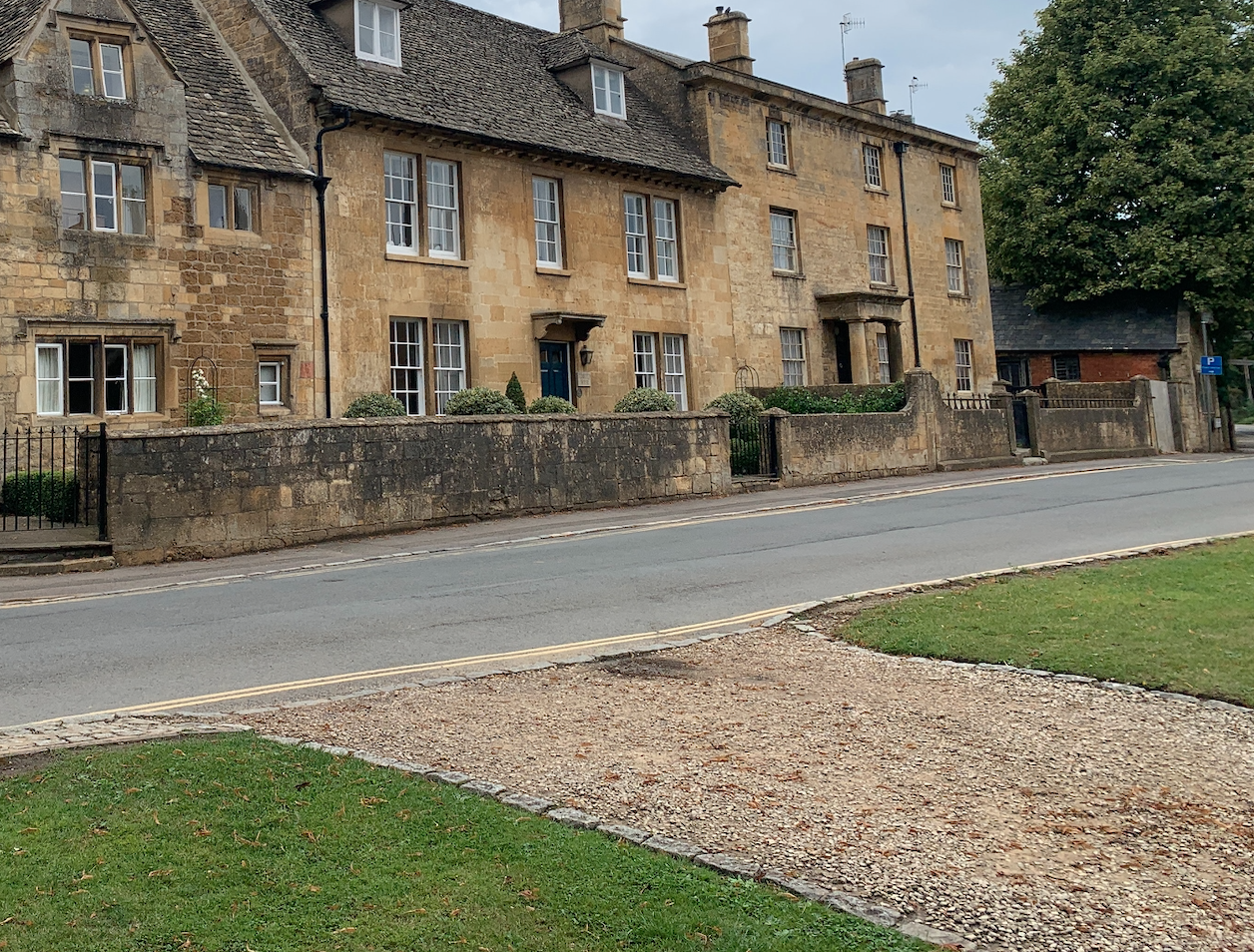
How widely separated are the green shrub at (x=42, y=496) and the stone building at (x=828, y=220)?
2027 cm

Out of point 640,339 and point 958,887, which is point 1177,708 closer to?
point 958,887

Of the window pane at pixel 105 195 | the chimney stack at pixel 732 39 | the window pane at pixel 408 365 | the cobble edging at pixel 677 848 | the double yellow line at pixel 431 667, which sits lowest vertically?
the cobble edging at pixel 677 848

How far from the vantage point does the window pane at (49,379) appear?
20.8 meters

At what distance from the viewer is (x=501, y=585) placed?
1315cm

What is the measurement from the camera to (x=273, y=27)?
25.3 metres

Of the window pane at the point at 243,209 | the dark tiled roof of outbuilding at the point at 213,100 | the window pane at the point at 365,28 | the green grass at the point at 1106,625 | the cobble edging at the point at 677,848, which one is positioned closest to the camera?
the cobble edging at the point at 677,848

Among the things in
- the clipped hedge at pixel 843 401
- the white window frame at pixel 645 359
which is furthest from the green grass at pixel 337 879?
the white window frame at pixel 645 359

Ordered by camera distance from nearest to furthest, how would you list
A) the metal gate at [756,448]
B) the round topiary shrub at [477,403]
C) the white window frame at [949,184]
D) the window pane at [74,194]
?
the window pane at [74,194] < the round topiary shrub at [477,403] < the metal gate at [756,448] < the white window frame at [949,184]

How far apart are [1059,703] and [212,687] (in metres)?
5.96

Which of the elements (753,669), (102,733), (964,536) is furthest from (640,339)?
(102,733)

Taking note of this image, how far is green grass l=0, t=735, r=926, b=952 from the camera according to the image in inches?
162

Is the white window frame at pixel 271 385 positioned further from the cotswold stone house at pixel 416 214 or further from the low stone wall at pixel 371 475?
the low stone wall at pixel 371 475

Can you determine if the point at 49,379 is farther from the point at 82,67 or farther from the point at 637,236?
the point at 637,236

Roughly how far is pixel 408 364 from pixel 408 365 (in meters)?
0.02
